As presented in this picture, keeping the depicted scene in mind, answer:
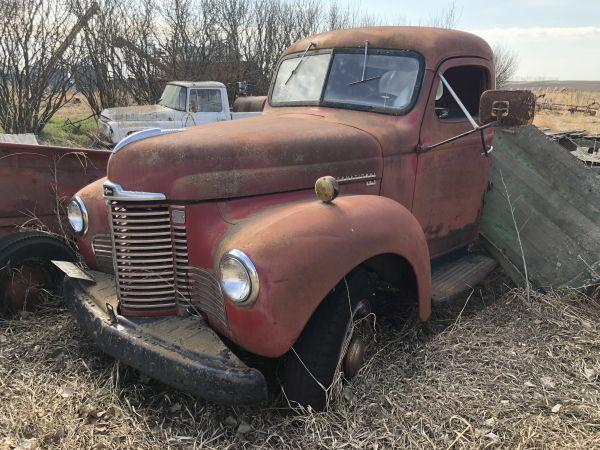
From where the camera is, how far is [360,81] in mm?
3670

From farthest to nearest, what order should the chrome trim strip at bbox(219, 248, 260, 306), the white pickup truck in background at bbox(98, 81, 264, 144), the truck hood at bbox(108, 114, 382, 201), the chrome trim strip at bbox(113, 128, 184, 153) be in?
the white pickup truck in background at bbox(98, 81, 264, 144), the chrome trim strip at bbox(113, 128, 184, 153), the truck hood at bbox(108, 114, 382, 201), the chrome trim strip at bbox(219, 248, 260, 306)

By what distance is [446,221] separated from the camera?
4.09 meters

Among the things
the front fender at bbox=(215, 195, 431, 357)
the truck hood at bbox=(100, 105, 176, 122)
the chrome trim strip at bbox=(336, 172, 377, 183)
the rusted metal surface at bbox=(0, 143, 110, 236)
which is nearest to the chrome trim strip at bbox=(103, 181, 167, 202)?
the front fender at bbox=(215, 195, 431, 357)

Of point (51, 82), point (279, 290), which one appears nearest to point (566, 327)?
point (279, 290)

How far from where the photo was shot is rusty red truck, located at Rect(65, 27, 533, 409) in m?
2.25

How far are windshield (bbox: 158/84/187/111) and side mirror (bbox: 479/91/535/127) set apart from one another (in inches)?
346

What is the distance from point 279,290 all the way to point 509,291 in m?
2.64

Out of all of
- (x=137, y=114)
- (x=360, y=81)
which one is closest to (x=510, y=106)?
(x=360, y=81)

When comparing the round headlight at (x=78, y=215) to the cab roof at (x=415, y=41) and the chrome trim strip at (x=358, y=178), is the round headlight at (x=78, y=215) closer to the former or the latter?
the chrome trim strip at (x=358, y=178)

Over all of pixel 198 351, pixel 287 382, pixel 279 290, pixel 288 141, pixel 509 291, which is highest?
pixel 288 141

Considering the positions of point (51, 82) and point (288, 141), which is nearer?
point (288, 141)

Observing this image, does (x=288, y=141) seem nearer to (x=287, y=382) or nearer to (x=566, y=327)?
(x=287, y=382)

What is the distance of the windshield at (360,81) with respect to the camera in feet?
11.8

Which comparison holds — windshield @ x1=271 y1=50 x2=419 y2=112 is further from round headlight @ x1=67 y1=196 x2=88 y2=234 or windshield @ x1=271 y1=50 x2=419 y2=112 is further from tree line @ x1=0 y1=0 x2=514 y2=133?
tree line @ x1=0 y1=0 x2=514 y2=133
